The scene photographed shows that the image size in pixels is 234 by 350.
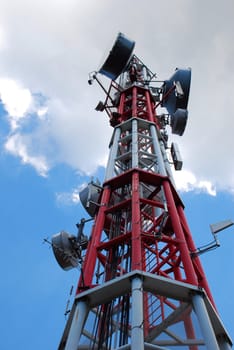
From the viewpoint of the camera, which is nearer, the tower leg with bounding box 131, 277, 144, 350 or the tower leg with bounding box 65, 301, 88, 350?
the tower leg with bounding box 131, 277, 144, 350

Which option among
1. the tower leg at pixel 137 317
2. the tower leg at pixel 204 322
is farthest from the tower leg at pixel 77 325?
the tower leg at pixel 204 322

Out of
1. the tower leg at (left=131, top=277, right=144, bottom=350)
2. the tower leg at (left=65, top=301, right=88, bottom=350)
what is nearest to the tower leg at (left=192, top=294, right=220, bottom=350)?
the tower leg at (left=131, top=277, right=144, bottom=350)

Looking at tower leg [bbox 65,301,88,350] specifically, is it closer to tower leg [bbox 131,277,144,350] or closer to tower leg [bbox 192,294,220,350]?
tower leg [bbox 131,277,144,350]

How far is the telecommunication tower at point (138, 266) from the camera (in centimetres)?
769

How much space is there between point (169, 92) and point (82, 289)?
14462 millimetres

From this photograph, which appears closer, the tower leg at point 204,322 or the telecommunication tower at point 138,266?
the tower leg at point 204,322

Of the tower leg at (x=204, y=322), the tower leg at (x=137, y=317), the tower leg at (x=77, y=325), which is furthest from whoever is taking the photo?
the tower leg at (x=77, y=325)

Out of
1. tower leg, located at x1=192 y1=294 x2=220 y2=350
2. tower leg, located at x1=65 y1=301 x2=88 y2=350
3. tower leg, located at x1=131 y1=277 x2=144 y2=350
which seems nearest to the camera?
tower leg, located at x1=131 y1=277 x2=144 y2=350

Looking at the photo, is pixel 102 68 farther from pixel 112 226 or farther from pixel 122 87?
pixel 112 226

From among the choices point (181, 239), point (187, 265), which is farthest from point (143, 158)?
point (187, 265)

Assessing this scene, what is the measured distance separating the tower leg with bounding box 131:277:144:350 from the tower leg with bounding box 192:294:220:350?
45.4 inches

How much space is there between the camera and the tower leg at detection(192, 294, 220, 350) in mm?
6578

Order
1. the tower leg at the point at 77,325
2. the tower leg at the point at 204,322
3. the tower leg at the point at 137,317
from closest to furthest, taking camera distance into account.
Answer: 1. the tower leg at the point at 137,317
2. the tower leg at the point at 204,322
3. the tower leg at the point at 77,325

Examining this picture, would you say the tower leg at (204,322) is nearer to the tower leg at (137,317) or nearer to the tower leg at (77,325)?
the tower leg at (137,317)
